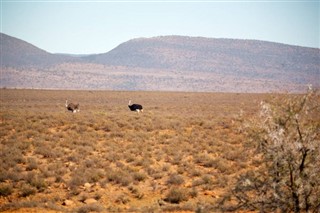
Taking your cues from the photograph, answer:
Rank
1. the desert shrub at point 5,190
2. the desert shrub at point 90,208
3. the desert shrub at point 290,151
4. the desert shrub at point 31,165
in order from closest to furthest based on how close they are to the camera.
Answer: the desert shrub at point 290,151 < the desert shrub at point 90,208 < the desert shrub at point 5,190 < the desert shrub at point 31,165

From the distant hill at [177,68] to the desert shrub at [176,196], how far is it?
393 feet

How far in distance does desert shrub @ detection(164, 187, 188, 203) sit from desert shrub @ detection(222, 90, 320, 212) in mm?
3516

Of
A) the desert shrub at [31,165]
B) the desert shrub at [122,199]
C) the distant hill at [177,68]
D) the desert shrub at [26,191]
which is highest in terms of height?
the distant hill at [177,68]

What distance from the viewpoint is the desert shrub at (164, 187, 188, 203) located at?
31.2 feet

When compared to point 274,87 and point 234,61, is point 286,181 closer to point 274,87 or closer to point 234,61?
point 274,87

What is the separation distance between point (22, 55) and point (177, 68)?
77387 millimetres

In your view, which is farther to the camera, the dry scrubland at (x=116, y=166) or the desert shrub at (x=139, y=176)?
the desert shrub at (x=139, y=176)

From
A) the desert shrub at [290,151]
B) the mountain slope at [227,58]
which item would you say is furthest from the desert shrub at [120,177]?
the mountain slope at [227,58]

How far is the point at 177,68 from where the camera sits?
172 m

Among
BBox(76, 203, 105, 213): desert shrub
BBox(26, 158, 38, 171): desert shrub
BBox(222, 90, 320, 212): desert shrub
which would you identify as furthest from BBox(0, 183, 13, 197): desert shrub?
BBox(222, 90, 320, 212): desert shrub

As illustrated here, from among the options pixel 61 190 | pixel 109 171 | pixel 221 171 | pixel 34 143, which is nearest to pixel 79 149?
pixel 34 143

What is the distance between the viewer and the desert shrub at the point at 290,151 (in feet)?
19.6

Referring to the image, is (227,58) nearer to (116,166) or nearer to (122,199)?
(116,166)

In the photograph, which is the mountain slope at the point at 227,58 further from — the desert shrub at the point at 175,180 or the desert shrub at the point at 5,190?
the desert shrub at the point at 5,190
